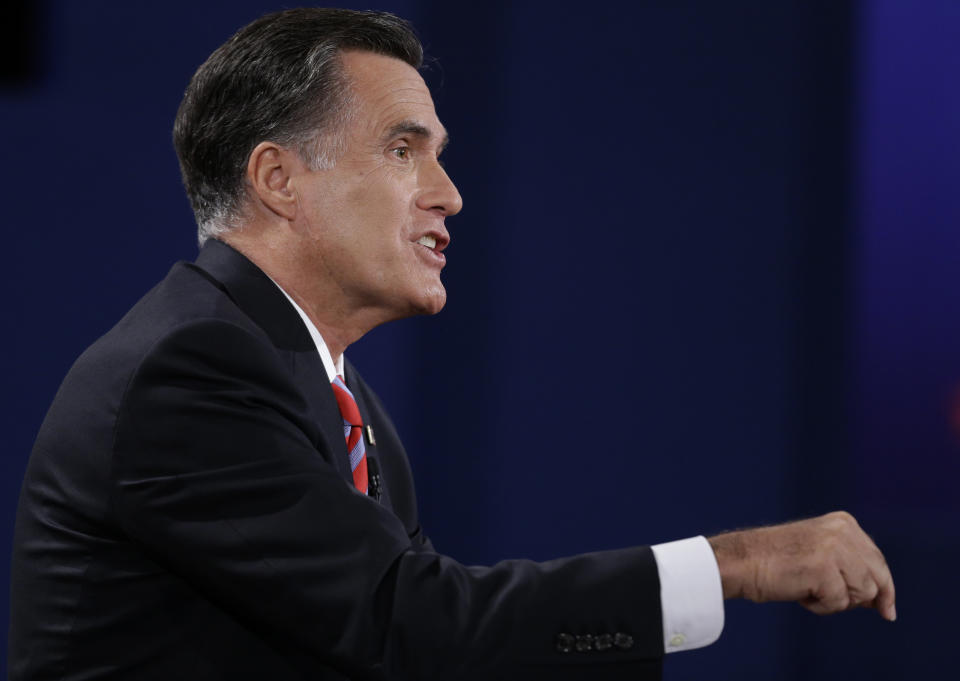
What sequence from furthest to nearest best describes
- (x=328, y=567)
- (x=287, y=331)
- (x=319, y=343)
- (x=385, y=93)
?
(x=385, y=93), (x=319, y=343), (x=287, y=331), (x=328, y=567)

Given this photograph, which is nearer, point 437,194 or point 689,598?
point 689,598

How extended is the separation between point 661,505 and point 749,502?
0.18 meters

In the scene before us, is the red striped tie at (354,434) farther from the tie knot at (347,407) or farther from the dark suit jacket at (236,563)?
the dark suit jacket at (236,563)

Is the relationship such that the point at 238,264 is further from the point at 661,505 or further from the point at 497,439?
the point at 661,505

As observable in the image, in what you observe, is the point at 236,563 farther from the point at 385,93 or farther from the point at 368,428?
the point at 385,93

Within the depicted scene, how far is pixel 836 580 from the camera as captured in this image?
0.93 metres

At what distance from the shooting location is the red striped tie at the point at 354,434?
125cm

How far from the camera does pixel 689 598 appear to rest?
3.13 ft

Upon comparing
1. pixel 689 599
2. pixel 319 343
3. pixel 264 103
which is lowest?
pixel 689 599

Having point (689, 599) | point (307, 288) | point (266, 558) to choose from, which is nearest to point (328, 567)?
point (266, 558)

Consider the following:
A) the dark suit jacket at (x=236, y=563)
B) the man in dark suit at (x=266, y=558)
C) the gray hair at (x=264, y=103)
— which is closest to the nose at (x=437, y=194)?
the gray hair at (x=264, y=103)

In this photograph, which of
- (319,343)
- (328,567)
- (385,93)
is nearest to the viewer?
(328,567)

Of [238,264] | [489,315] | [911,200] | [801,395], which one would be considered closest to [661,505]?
[801,395]

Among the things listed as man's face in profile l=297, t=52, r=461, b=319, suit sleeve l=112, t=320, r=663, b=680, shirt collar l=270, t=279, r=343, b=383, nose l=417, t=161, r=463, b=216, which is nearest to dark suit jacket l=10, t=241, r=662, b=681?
suit sleeve l=112, t=320, r=663, b=680
